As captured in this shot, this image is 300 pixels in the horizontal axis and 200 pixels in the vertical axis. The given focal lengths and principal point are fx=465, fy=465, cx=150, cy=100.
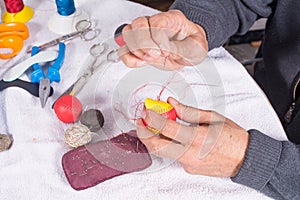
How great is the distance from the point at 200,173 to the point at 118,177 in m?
0.12

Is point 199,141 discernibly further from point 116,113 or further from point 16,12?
point 16,12

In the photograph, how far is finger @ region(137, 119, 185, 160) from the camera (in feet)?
2.03

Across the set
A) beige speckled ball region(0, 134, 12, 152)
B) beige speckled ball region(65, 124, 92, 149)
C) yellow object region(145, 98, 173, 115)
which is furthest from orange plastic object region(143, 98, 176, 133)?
beige speckled ball region(0, 134, 12, 152)

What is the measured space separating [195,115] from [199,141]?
44 mm

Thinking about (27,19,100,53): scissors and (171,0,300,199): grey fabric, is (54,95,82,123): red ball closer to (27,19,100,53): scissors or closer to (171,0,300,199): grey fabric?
(27,19,100,53): scissors

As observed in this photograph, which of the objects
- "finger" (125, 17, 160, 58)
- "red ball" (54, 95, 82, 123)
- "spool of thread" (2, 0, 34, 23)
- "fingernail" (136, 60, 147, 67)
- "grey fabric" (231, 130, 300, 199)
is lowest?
"grey fabric" (231, 130, 300, 199)

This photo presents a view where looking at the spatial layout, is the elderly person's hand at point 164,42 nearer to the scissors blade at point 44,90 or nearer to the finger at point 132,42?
the finger at point 132,42

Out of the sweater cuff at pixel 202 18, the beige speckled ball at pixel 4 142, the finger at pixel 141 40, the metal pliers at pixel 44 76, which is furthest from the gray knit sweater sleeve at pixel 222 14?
the beige speckled ball at pixel 4 142

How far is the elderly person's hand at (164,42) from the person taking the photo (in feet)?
2.33

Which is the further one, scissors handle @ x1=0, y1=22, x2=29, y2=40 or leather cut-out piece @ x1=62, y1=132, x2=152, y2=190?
scissors handle @ x1=0, y1=22, x2=29, y2=40

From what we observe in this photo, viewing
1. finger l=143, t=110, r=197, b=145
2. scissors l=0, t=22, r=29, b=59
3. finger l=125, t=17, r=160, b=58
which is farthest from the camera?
scissors l=0, t=22, r=29, b=59

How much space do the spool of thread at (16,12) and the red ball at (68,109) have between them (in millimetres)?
234

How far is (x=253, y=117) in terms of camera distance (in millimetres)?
747

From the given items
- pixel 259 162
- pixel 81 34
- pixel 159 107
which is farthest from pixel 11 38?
pixel 259 162
